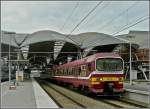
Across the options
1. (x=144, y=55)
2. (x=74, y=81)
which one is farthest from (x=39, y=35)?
(x=74, y=81)

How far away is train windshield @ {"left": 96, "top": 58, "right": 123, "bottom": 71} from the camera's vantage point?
26750mm

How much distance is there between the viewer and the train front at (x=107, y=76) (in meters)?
26.6

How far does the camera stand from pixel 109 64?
26.9 m

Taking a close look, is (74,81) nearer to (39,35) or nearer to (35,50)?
(39,35)

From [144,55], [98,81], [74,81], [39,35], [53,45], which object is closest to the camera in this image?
[98,81]

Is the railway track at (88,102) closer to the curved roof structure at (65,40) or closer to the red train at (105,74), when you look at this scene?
the red train at (105,74)

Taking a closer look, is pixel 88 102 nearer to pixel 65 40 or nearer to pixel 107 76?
pixel 107 76

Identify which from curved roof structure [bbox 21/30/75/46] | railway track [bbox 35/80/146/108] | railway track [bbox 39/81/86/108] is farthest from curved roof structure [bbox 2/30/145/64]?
railway track [bbox 35/80/146/108]

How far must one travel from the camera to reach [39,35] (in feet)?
243

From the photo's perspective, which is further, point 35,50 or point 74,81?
point 35,50

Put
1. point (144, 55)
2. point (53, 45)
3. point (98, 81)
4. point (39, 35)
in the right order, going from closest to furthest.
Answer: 1. point (98, 81)
2. point (39, 35)
3. point (53, 45)
4. point (144, 55)

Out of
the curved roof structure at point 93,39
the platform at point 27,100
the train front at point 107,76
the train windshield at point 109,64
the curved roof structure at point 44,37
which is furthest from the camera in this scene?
the curved roof structure at point 93,39

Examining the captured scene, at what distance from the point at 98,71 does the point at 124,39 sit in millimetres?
50026

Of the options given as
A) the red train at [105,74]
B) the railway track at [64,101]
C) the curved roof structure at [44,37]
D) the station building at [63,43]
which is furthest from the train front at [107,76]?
the curved roof structure at [44,37]
